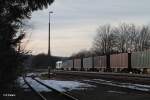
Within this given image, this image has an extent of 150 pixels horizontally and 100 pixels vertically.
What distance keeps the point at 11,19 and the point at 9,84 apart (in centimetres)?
183

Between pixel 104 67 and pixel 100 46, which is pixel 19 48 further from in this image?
pixel 100 46

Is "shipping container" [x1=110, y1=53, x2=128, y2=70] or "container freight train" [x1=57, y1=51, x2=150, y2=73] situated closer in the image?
"container freight train" [x1=57, y1=51, x2=150, y2=73]

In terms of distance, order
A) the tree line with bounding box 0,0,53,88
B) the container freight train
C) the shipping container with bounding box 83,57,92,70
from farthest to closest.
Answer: the shipping container with bounding box 83,57,92,70, the container freight train, the tree line with bounding box 0,0,53,88

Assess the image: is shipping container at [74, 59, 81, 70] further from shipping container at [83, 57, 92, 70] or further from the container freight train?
shipping container at [83, 57, 92, 70]

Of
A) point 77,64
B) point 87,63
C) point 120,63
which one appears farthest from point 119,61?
point 77,64

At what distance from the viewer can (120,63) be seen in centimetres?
7419

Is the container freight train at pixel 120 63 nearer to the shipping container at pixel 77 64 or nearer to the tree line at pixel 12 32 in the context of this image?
the shipping container at pixel 77 64

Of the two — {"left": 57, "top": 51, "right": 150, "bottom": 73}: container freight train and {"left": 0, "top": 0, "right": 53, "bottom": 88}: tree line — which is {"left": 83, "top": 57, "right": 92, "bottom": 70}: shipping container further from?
{"left": 0, "top": 0, "right": 53, "bottom": 88}: tree line

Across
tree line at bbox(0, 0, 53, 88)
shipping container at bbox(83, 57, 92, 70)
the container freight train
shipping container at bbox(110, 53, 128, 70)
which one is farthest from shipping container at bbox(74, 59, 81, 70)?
tree line at bbox(0, 0, 53, 88)

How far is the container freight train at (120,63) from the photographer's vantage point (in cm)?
6338

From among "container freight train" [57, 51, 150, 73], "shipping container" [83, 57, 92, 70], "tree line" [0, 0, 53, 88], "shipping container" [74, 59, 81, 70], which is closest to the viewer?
"tree line" [0, 0, 53, 88]

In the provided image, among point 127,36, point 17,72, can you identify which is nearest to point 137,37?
point 127,36

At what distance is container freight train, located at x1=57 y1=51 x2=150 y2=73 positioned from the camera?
6338 cm

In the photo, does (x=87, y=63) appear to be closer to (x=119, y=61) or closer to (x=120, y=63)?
(x=119, y=61)
